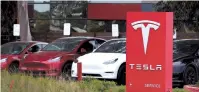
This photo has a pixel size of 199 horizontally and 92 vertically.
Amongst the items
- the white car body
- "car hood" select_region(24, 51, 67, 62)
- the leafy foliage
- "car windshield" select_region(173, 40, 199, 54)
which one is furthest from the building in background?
the white car body

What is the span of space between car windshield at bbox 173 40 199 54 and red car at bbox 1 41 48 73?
5.66 meters

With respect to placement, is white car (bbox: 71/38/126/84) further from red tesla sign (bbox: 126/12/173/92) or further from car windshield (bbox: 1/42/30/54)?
red tesla sign (bbox: 126/12/173/92)

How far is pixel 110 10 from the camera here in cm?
2673

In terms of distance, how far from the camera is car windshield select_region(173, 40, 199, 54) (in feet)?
44.5

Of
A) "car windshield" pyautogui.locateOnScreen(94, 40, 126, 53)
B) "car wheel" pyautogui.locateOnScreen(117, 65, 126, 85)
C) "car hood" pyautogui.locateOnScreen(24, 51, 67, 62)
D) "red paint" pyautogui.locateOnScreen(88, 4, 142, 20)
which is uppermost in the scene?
"red paint" pyautogui.locateOnScreen(88, 4, 142, 20)

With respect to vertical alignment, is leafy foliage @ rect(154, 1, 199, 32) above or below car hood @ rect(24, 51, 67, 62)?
above

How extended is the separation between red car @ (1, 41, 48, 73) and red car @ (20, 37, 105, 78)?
0.99 meters

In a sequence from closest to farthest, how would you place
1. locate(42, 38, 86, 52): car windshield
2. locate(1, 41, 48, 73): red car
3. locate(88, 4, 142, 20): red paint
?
locate(42, 38, 86, 52): car windshield → locate(1, 41, 48, 73): red car → locate(88, 4, 142, 20): red paint

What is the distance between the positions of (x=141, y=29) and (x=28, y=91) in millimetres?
2306

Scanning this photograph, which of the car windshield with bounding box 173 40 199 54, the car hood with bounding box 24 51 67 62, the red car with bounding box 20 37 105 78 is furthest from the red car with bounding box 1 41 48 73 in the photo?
the car windshield with bounding box 173 40 199 54

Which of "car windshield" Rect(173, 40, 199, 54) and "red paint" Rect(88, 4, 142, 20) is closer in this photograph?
"car windshield" Rect(173, 40, 199, 54)

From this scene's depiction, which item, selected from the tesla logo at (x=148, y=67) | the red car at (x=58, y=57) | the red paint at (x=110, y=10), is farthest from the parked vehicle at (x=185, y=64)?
the red paint at (x=110, y=10)

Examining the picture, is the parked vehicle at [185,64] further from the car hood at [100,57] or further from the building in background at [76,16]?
the building in background at [76,16]

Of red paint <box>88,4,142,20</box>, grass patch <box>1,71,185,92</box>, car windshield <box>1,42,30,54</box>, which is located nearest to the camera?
grass patch <box>1,71,185,92</box>
